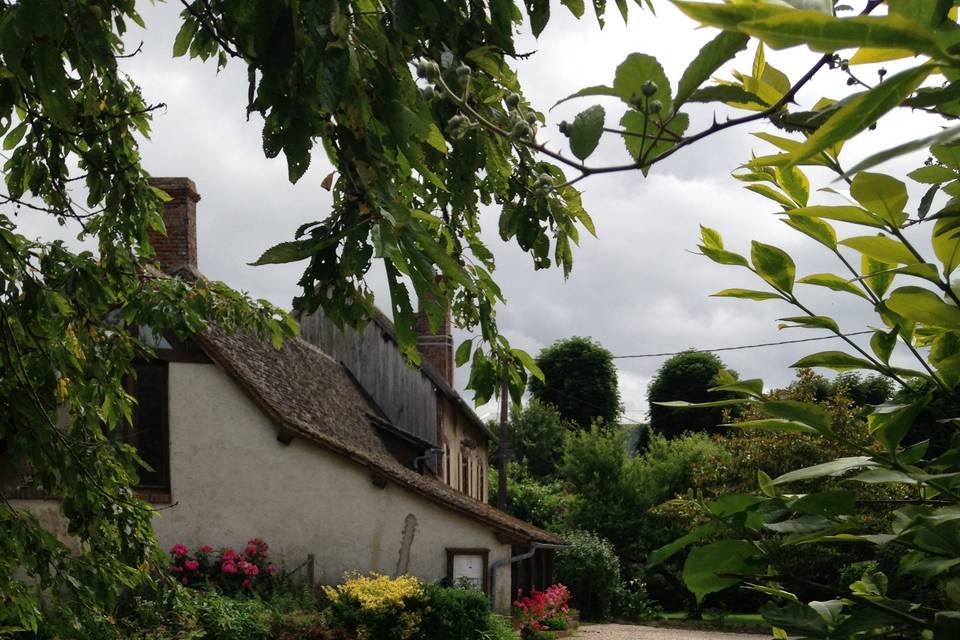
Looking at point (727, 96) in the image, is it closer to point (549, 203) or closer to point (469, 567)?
point (549, 203)

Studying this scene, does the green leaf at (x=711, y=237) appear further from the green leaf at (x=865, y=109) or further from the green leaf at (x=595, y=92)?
the green leaf at (x=865, y=109)

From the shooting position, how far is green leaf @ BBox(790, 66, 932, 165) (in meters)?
0.62

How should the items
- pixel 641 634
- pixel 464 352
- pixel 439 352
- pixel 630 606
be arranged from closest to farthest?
1. pixel 464 352
2. pixel 641 634
3. pixel 630 606
4. pixel 439 352

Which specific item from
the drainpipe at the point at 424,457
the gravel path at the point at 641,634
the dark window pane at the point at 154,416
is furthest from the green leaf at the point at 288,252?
the drainpipe at the point at 424,457

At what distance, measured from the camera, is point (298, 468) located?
18.2 m

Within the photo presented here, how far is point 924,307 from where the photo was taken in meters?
1.01

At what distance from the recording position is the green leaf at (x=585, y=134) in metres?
1.06

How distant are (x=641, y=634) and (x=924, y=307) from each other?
77.5 ft

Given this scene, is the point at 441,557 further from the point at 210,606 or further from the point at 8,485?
the point at 8,485

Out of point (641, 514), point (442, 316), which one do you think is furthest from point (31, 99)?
point (641, 514)

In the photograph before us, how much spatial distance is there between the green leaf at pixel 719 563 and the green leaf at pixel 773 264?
1.13 ft

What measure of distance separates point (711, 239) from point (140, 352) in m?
5.95

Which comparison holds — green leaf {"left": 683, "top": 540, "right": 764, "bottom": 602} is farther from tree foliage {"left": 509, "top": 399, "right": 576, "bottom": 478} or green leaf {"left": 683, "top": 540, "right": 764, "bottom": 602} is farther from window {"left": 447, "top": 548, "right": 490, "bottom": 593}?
tree foliage {"left": 509, "top": 399, "right": 576, "bottom": 478}

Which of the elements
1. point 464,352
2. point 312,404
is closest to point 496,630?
point 312,404
